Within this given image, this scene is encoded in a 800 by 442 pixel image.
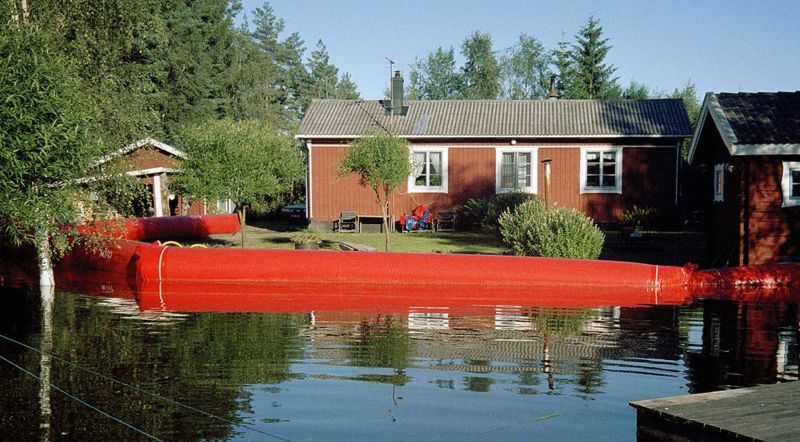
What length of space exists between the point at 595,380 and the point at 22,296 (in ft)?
41.1

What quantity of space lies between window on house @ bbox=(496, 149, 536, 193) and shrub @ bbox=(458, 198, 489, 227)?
112cm

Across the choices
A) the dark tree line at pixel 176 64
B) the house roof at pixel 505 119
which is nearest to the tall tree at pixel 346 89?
the dark tree line at pixel 176 64

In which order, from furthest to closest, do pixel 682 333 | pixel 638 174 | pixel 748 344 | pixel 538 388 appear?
pixel 638 174 < pixel 682 333 < pixel 748 344 < pixel 538 388

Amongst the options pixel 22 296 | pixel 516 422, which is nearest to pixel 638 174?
pixel 22 296

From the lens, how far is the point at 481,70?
78.9 metres

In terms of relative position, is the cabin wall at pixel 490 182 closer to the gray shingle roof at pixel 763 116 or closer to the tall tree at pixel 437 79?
the gray shingle roof at pixel 763 116

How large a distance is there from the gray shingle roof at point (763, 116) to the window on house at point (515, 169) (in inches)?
423

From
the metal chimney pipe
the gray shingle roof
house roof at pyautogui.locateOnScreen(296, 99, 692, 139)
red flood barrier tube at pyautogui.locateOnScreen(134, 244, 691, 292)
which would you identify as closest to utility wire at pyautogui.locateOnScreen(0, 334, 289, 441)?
red flood barrier tube at pyautogui.locateOnScreen(134, 244, 691, 292)

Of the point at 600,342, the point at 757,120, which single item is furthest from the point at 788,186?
the point at 600,342

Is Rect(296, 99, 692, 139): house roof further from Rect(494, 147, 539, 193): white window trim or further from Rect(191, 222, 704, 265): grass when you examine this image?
Rect(191, 222, 704, 265): grass

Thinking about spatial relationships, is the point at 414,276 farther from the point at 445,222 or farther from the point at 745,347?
the point at 445,222

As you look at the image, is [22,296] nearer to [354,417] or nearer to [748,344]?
[354,417]

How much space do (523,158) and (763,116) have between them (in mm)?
12224

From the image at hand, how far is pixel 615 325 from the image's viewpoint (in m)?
13.0
